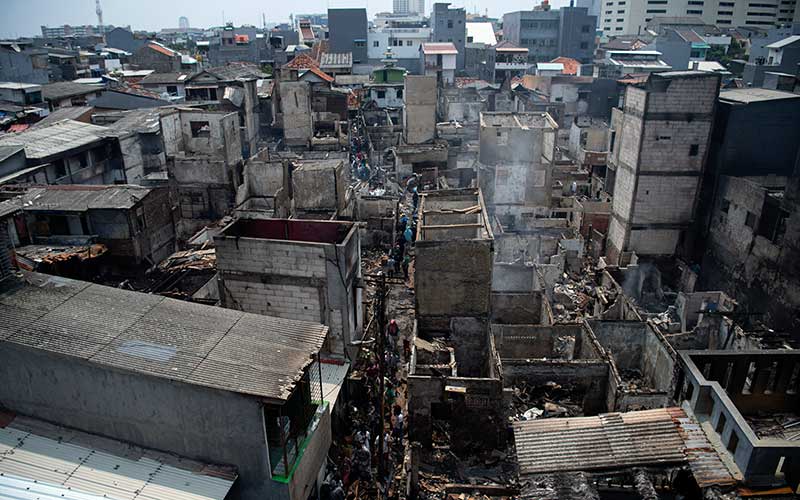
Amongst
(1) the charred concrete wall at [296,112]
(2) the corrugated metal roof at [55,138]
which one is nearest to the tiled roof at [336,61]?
(1) the charred concrete wall at [296,112]

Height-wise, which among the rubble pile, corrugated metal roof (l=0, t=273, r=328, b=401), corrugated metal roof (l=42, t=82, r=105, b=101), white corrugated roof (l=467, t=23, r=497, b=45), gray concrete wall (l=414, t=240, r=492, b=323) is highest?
white corrugated roof (l=467, t=23, r=497, b=45)

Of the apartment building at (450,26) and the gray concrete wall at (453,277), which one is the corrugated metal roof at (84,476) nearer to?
the gray concrete wall at (453,277)

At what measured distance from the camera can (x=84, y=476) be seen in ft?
31.0

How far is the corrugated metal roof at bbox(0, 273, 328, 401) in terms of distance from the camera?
385 inches

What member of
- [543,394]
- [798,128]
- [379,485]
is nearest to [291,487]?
[379,485]

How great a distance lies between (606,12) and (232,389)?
415 feet

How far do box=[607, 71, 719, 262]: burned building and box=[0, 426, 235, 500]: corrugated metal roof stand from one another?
20.9m

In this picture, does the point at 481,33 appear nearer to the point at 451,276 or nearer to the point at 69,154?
the point at 69,154

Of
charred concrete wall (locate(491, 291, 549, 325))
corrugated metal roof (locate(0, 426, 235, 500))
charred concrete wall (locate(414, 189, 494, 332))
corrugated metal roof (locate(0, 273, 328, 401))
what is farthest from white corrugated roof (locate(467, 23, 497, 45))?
corrugated metal roof (locate(0, 426, 235, 500))

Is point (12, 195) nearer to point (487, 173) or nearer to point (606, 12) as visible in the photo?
point (487, 173)

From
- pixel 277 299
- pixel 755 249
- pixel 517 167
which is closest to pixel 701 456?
pixel 277 299

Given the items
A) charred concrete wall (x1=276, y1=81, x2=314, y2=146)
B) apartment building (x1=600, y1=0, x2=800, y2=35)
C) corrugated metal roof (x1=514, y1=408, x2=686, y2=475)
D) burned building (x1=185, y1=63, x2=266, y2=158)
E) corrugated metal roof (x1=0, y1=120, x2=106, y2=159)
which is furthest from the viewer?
apartment building (x1=600, y1=0, x2=800, y2=35)

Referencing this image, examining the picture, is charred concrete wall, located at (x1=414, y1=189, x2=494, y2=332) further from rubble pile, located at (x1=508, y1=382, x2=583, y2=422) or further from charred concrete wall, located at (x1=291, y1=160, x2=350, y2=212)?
charred concrete wall, located at (x1=291, y1=160, x2=350, y2=212)

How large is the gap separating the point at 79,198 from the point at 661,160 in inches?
917
